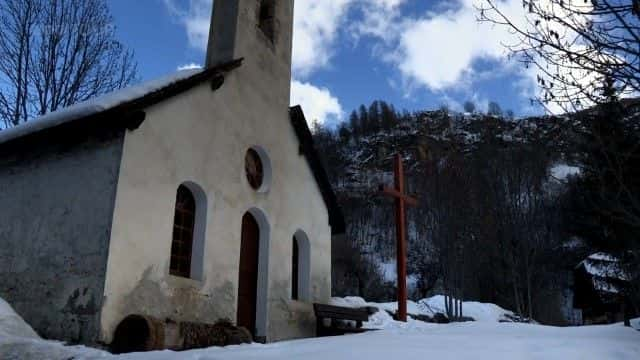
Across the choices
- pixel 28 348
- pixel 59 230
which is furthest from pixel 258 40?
pixel 28 348

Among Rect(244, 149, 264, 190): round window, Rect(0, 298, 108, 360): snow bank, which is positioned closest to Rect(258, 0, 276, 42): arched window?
Rect(244, 149, 264, 190): round window

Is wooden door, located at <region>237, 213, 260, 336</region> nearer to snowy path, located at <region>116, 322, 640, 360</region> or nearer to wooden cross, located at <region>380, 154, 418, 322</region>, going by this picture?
wooden cross, located at <region>380, 154, 418, 322</region>

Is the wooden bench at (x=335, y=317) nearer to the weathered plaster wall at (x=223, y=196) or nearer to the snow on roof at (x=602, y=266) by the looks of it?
the weathered plaster wall at (x=223, y=196)

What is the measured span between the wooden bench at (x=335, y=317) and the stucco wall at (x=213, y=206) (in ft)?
0.87

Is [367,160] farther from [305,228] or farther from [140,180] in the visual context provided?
[140,180]

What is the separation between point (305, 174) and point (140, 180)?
18.3 ft

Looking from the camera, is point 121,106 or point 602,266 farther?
point 602,266

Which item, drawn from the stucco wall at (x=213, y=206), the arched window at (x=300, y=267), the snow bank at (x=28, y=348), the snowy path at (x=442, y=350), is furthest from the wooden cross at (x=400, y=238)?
the snow bank at (x=28, y=348)

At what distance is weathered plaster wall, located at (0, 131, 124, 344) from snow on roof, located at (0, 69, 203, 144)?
0.26 meters

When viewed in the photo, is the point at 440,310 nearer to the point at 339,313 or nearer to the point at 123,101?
the point at 339,313

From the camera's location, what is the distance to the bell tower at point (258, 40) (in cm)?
1171

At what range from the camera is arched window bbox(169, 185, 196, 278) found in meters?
9.61

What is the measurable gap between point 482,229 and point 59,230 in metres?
17.8

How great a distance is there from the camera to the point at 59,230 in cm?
858
